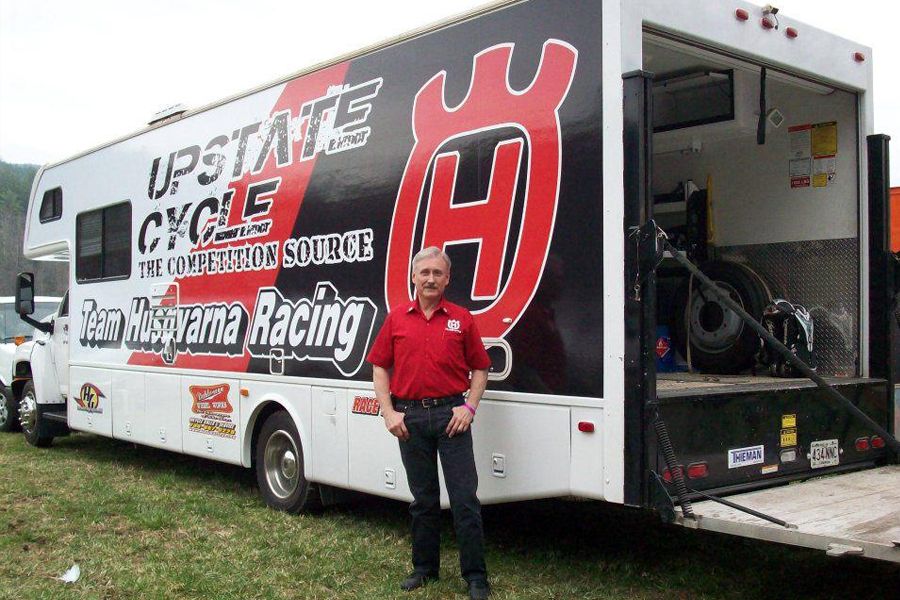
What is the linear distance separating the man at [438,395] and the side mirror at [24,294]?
264 inches

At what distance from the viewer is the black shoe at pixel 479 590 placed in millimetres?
4945

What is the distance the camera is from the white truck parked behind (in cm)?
462

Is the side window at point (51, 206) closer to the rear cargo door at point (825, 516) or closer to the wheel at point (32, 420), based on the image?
the wheel at point (32, 420)

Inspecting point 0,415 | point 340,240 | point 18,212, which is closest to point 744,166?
point 340,240

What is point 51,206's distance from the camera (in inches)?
401

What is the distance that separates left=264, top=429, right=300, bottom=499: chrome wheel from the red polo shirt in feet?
6.78

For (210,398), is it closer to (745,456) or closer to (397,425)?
(397,425)

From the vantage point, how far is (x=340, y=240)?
631 cm

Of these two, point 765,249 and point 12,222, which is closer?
point 765,249

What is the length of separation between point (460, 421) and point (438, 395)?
0.60 feet

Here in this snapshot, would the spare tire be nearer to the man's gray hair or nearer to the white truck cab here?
the man's gray hair

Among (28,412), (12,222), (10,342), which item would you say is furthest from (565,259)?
(12,222)

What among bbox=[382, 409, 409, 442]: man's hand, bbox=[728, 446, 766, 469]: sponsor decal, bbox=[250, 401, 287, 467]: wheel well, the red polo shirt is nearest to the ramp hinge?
bbox=[728, 446, 766, 469]: sponsor decal

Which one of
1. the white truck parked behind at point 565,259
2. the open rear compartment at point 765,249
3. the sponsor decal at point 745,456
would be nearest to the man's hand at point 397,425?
the white truck parked behind at point 565,259
